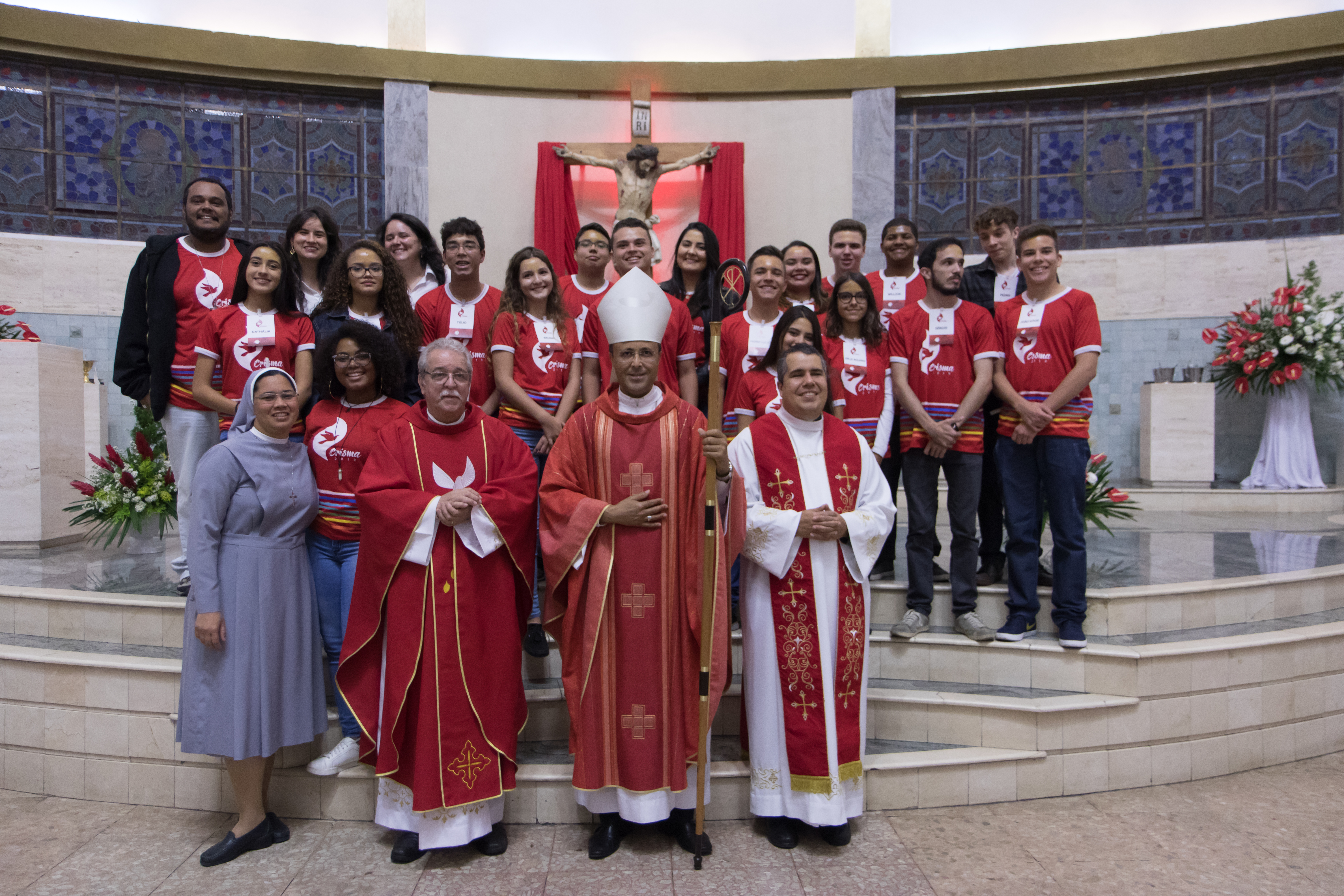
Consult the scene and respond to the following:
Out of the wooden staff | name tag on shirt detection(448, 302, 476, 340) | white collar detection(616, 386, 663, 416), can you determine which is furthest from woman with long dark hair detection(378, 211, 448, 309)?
the wooden staff

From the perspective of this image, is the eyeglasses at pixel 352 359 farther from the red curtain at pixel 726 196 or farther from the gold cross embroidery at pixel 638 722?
the red curtain at pixel 726 196

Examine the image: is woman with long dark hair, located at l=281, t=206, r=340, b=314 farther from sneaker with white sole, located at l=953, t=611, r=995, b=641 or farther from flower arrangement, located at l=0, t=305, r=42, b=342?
sneaker with white sole, located at l=953, t=611, r=995, b=641

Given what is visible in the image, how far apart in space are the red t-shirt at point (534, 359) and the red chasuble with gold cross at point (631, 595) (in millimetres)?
750

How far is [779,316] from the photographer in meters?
3.74

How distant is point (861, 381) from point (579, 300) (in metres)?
1.35

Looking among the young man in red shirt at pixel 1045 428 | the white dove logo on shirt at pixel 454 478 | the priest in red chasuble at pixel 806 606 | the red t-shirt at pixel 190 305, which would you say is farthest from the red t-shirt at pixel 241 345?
the young man in red shirt at pixel 1045 428

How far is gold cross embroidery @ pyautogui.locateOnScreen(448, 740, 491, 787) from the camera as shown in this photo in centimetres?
271

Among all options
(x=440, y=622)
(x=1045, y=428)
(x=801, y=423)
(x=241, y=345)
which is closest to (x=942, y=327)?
(x=1045, y=428)

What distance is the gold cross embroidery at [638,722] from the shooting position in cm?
275

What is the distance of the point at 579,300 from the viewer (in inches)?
151

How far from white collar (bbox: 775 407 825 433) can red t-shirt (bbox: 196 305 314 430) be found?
6.28 ft

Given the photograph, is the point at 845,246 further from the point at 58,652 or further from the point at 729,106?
the point at 729,106

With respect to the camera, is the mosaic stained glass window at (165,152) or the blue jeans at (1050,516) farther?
the mosaic stained glass window at (165,152)

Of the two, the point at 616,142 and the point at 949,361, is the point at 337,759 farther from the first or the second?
the point at 616,142
